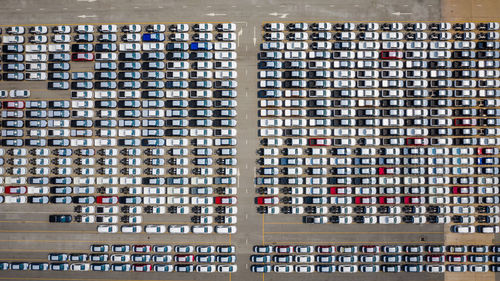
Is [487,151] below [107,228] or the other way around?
the other way around

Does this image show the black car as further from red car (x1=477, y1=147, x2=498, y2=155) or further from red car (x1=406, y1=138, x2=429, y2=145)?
red car (x1=477, y1=147, x2=498, y2=155)

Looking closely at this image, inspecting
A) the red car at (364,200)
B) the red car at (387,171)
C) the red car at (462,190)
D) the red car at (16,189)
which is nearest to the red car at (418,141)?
the red car at (387,171)

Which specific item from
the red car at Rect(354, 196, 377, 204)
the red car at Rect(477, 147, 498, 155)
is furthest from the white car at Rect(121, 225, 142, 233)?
the red car at Rect(477, 147, 498, 155)

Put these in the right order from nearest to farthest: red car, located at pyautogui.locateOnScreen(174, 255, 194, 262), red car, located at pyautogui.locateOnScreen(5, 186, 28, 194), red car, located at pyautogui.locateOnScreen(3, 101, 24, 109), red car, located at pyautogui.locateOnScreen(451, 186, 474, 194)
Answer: red car, located at pyautogui.locateOnScreen(451, 186, 474, 194), red car, located at pyautogui.locateOnScreen(174, 255, 194, 262), red car, located at pyautogui.locateOnScreen(5, 186, 28, 194), red car, located at pyautogui.locateOnScreen(3, 101, 24, 109)

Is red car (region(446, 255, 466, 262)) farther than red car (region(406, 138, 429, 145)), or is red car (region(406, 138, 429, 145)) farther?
red car (region(406, 138, 429, 145))

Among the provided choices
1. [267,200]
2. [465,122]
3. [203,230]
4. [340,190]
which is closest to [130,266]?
[203,230]

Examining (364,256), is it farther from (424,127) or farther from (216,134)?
(216,134)

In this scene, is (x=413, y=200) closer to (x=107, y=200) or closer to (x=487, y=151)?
(x=487, y=151)
